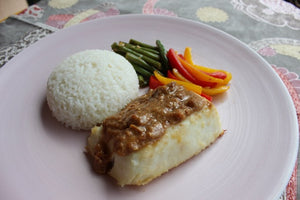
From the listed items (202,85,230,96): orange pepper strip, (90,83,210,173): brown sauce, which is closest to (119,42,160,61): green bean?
(202,85,230,96): orange pepper strip

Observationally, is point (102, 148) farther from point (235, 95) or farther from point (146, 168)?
point (235, 95)

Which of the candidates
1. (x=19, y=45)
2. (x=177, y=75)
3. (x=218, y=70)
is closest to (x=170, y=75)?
(x=177, y=75)

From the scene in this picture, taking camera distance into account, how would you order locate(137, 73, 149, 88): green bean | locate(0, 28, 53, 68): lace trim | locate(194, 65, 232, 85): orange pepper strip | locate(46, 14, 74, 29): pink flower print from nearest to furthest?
locate(194, 65, 232, 85): orange pepper strip < locate(137, 73, 149, 88): green bean < locate(0, 28, 53, 68): lace trim < locate(46, 14, 74, 29): pink flower print

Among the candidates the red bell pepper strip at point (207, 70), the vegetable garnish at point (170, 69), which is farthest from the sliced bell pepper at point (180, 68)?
the red bell pepper strip at point (207, 70)

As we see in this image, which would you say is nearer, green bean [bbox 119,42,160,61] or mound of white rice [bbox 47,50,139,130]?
mound of white rice [bbox 47,50,139,130]

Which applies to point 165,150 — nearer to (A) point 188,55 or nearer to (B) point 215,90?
(B) point 215,90

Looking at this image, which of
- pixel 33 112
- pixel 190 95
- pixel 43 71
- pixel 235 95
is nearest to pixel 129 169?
pixel 190 95

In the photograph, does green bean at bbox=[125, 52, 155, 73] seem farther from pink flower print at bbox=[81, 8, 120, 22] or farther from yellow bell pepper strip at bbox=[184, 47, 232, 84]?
pink flower print at bbox=[81, 8, 120, 22]
